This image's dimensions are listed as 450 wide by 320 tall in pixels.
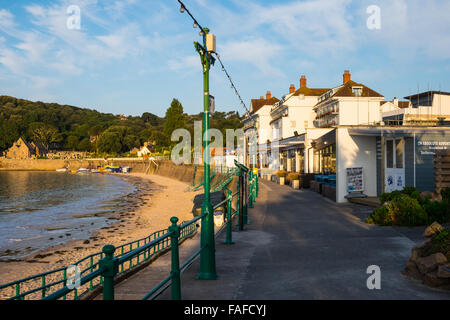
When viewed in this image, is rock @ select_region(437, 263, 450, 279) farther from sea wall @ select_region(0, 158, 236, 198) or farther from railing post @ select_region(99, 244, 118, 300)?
sea wall @ select_region(0, 158, 236, 198)

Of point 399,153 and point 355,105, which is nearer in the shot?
point 399,153

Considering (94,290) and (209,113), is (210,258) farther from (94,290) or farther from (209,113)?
(94,290)

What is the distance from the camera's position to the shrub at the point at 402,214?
1194cm

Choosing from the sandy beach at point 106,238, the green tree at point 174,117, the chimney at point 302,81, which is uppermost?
the chimney at point 302,81

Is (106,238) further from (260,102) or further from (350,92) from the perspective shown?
(260,102)

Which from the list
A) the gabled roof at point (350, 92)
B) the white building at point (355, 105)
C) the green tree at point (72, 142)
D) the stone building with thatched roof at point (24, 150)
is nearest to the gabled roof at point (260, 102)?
the gabled roof at point (350, 92)

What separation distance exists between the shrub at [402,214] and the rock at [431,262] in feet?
20.1

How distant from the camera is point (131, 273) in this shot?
9.49 metres

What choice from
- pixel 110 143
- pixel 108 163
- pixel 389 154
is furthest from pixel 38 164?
pixel 389 154

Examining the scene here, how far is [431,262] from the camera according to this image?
243 inches

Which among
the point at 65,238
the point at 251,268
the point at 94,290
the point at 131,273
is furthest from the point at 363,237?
the point at 65,238

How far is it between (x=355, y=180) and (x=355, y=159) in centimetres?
110

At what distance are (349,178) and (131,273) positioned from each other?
1385 cm

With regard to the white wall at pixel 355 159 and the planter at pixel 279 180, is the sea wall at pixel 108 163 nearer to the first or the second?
the planter at pixel 279 180
